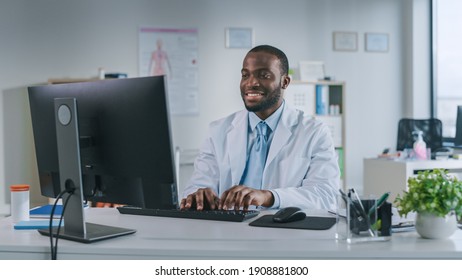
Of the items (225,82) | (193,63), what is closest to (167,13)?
(193,63)

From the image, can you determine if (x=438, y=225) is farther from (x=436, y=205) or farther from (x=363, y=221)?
(x=363, y=221)

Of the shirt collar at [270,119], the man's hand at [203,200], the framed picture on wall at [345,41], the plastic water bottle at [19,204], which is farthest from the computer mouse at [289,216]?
the framed picture on wall at [345,41]

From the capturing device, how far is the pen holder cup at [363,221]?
1347 millimetres

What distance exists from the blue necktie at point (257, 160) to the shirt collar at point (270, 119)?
2 cm

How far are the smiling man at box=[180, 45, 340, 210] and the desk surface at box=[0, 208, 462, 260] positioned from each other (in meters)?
0.60

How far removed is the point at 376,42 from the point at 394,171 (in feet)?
7.05

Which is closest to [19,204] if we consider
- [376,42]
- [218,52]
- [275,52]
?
[275,52]

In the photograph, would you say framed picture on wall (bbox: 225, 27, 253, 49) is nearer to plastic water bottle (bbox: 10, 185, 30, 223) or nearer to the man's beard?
the man's beard

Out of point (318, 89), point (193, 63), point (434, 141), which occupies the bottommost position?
point (434, 141)

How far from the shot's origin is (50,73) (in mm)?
5496

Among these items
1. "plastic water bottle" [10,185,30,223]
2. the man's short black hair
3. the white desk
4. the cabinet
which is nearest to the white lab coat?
the man's short black hair

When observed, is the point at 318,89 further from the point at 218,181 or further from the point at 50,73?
the point at 218,181

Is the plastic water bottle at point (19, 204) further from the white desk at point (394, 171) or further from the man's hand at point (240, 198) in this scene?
the white desk at point (394, 171)

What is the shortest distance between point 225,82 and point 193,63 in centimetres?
42
